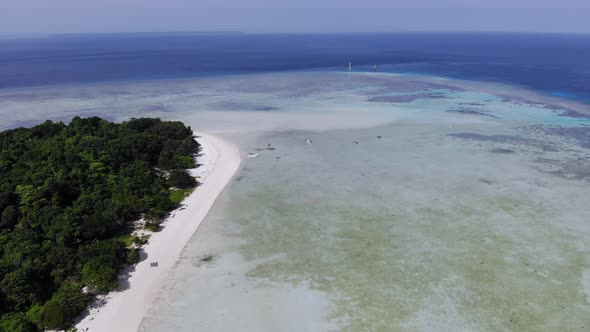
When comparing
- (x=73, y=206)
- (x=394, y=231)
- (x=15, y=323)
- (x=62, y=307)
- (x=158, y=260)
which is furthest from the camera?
(x=73, y=206)

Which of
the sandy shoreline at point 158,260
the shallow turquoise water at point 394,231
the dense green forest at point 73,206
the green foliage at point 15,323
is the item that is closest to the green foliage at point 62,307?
the dense green forest at point 73,206

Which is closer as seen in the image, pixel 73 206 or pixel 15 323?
pixel 15 323

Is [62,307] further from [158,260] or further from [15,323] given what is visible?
[158,260]

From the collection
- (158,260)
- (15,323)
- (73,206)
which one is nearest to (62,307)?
(15,323)

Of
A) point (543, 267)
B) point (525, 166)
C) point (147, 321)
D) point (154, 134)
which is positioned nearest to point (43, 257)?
point (147, 321)

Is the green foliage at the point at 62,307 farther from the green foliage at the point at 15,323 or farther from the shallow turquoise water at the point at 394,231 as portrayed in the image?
the shallow turquoise water at the point at 394,231

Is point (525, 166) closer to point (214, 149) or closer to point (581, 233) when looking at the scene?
point (581, 233)

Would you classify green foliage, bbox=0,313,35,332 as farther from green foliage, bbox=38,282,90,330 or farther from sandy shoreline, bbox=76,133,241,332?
sandy shoreline, bbox=76,133,241,332
